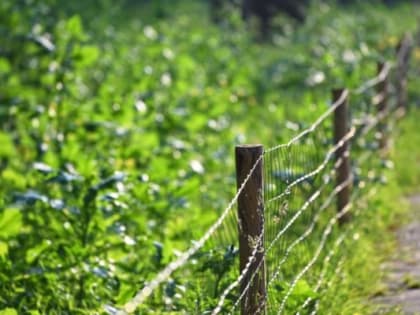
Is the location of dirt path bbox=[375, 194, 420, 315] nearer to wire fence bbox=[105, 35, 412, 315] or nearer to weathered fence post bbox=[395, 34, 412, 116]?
wire fence bbox=[105, 35, 412, 315]

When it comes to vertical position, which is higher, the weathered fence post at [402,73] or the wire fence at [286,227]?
the weathered fence post at [402,73]

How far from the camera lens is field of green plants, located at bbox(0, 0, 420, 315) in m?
6.40

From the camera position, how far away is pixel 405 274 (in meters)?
7.46

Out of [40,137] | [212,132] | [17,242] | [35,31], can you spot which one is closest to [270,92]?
[212,132]

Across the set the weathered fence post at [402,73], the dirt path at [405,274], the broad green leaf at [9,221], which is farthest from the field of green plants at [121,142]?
the weathered fence post at [402,73]

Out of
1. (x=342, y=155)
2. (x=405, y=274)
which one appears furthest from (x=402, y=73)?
(x=405, y=274)

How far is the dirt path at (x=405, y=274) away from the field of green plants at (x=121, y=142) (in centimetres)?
→ 16

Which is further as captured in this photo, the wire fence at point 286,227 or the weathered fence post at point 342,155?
the weathered fence post at point 342,155

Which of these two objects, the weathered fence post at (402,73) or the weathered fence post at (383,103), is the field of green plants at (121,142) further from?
the weathered fence post at (402,73)

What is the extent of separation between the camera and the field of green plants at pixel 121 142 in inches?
252

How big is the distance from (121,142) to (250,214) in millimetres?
3866

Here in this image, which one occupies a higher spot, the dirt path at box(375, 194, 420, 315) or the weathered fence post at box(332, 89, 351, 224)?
the weathered fence post at box(332, 89, 351, 224)

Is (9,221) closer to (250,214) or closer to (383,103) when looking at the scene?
(250,214)

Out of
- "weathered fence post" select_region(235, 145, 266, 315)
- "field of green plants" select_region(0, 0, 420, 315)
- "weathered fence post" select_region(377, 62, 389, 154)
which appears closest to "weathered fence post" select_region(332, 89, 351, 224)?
"field of green plants" select_region(0, 0, 420, 315)
